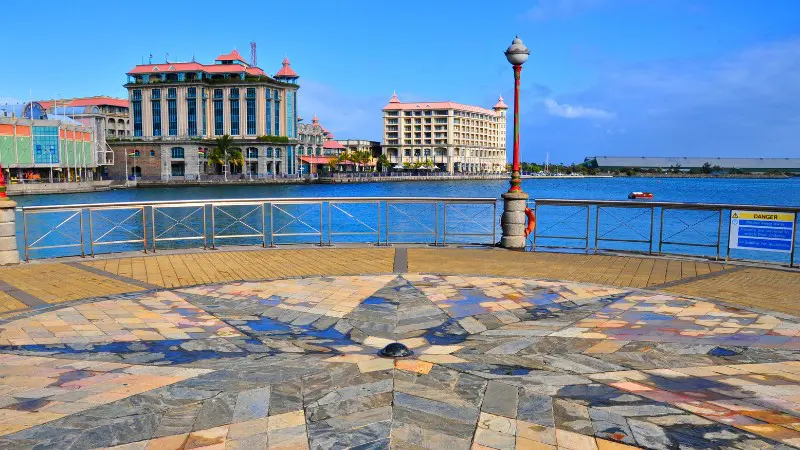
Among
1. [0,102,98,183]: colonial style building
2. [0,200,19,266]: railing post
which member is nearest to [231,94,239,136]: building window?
[0,102,98,183]: colonial style building

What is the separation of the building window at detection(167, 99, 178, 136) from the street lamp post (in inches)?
4673

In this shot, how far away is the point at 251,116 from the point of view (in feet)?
404

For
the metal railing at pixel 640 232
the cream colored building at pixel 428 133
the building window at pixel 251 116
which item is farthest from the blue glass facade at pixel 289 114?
the metal railing at pixel 640 232

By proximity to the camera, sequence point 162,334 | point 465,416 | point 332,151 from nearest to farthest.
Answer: point 465,416
point 162,334
point 332,151

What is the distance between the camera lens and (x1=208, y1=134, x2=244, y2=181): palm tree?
395 ft

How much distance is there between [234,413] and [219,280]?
17.8 feet

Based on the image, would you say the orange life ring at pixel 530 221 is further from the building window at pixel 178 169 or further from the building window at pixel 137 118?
the building window at pixel 137 118

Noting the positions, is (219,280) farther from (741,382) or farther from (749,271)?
(749,271)

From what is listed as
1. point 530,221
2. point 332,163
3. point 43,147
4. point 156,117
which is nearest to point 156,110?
point 156,117

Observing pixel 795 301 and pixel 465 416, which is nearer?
pixel 465 416

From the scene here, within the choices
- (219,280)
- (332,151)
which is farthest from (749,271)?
(332,151)

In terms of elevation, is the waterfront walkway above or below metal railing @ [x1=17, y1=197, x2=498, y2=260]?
above

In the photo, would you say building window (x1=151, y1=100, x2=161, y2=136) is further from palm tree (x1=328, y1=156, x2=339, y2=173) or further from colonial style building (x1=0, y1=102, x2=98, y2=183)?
palm tree (x1=328, y1=156, x2=339, y2=173)

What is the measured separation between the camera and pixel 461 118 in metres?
187
